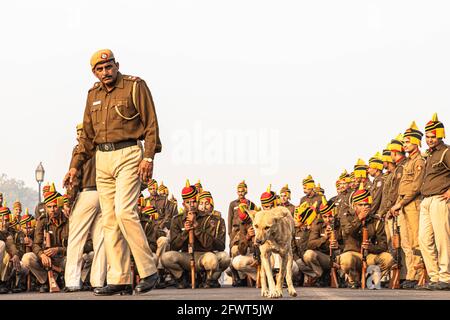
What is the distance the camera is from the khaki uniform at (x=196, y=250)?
1909cm

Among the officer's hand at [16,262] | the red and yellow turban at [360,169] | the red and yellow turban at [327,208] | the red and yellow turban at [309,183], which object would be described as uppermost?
the red and yellow turban at [360,169]

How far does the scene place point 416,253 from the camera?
1753 cm

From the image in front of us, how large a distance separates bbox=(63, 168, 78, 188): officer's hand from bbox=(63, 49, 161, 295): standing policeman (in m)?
0.54

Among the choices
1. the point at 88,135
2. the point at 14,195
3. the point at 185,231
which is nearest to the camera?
the point at 88,135

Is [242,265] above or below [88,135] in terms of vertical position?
below

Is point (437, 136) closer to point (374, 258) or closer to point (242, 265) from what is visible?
point (374, 258)

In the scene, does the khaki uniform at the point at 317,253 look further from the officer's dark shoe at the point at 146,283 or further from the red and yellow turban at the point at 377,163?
the officer's dark shoe at the point at 146,283

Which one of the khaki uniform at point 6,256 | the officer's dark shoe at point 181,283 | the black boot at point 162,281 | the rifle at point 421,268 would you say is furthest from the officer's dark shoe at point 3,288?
the rifle at point 421,268

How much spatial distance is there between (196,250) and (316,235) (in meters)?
2.52

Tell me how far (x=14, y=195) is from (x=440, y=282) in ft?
453

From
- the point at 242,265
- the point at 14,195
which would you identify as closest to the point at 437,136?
the point at 242,265

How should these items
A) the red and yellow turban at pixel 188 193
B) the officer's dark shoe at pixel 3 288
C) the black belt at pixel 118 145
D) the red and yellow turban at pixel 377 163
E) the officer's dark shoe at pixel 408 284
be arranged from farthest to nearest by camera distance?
the red and yellow turban at pixel 377 163
the red and yellow turban at pixel 188 193
the officer's dark shoe at pixel 3 288
the officer's dark shoe at pixel 408 284
the black belt at pixel 118 145

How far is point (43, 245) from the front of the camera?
18078 millimetres

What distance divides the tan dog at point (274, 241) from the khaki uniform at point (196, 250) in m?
5.88
